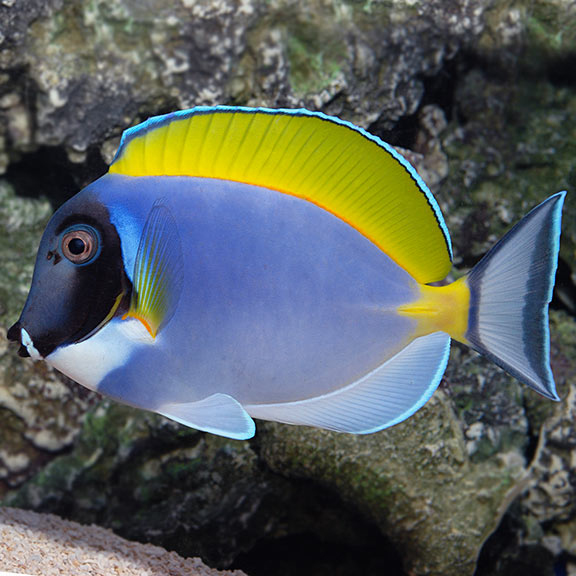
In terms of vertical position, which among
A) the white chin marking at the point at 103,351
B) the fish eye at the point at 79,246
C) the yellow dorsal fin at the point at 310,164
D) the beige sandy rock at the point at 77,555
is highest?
the yellow dorsal fin at the point at 310,164

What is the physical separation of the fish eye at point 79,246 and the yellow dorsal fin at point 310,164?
0.43ft

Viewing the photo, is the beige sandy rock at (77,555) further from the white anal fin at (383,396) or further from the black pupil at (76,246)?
the black pupil at (76,246)

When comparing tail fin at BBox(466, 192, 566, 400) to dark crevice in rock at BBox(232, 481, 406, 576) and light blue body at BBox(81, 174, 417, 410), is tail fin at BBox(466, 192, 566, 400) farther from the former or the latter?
dark crevice in rock at BBox(232, 481, 406, 576)

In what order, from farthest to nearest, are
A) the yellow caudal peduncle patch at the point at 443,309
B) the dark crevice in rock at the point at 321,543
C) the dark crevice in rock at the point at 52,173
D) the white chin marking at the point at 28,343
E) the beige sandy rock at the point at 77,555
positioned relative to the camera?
the dark crevice in rock at the point at 321,543
the dark crevice in rock at the point at 52,173
the beige sandy rock at the point at 77,555
the yellow caudal peduncle patch at the point at 443,309
the white chin marking at the point at 28,343

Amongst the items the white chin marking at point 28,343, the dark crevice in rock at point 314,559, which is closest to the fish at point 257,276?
the white chin marking at point 28,343

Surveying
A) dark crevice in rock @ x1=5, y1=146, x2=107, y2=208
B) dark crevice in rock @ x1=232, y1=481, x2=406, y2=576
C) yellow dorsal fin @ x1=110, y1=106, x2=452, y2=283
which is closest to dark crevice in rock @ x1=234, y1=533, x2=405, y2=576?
dark crevice in rock @ x1=232, y1=481, x2=406, y2=576

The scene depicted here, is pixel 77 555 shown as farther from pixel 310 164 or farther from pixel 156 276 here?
pixel 310 164

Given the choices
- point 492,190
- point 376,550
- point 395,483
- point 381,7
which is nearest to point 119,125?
point 381,7

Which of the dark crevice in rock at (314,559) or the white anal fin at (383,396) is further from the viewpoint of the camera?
the dark crevice in rock at (314,559)

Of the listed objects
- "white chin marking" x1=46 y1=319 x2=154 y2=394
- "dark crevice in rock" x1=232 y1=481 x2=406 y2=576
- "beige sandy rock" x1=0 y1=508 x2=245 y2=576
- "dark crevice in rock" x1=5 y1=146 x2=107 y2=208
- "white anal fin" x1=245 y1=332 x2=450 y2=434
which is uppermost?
"dark crevice in rock" x1=5 y1=146 x2=107 y2=208

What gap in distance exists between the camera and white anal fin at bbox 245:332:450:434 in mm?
992

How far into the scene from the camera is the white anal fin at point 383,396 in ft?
3.26

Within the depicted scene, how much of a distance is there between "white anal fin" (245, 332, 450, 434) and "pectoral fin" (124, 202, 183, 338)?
26cm

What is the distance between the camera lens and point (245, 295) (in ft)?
2.99
